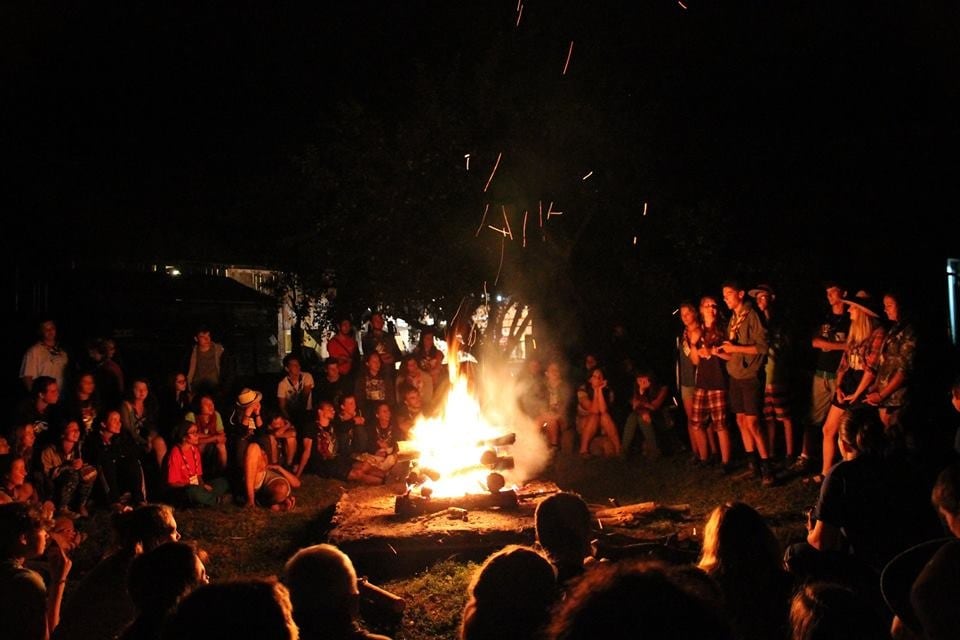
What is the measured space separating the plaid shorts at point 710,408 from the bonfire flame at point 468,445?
222cm

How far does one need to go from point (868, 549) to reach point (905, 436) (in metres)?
4.08

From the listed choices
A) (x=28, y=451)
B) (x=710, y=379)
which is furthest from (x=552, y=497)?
(x=28, y=451)

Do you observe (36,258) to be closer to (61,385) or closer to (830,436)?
(61,385)

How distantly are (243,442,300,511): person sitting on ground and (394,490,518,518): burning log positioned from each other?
2.17 m

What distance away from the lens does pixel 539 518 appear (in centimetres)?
401

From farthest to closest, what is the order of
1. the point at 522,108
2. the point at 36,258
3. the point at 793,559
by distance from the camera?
the point at 36,258 → the point at 522,108 → the point at 793,559

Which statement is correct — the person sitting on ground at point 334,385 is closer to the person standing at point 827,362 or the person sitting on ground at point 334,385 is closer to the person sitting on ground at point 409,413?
the person sitting on ground at point 409,413

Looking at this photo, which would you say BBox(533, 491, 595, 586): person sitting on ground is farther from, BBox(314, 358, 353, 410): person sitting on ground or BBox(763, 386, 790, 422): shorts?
BBox(314, 358, 353, 410): person sitting on ground

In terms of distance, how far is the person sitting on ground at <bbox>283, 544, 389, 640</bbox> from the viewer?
3.21 meters

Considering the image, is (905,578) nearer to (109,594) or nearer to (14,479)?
(109,594)

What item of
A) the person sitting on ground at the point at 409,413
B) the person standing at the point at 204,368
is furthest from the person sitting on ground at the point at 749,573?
the person standing at the point at 204,368

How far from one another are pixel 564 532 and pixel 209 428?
24.1 ft

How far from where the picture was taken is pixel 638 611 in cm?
154

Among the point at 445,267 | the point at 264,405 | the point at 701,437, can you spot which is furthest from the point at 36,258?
the point at 701,437
